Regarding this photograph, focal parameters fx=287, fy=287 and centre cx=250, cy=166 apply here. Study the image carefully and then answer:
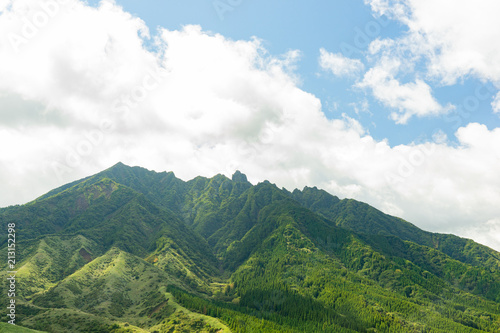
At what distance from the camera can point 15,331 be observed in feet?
572
